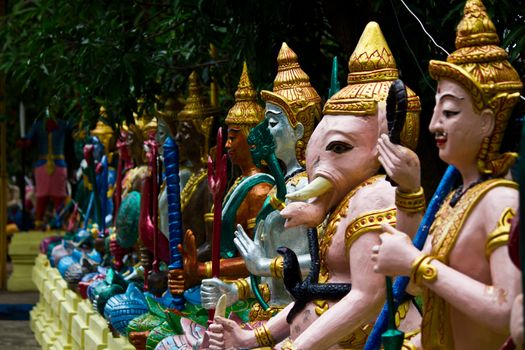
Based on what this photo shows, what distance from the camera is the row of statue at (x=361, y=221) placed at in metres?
3.46

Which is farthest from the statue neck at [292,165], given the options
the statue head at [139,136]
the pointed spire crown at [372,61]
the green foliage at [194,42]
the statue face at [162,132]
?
the statue head at [139,136]

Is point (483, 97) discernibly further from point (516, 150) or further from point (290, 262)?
point (290, 262)

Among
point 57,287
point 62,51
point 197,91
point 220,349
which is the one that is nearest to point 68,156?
point 57,287

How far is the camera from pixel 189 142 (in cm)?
713

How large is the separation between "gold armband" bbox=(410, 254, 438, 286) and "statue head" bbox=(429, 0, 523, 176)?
28 centimetres

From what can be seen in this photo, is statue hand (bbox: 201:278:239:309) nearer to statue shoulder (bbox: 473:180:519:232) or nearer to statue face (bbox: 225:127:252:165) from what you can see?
statue face (bbox: 225:127:252:165)

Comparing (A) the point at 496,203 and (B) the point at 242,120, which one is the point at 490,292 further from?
(B) the point at 242,120

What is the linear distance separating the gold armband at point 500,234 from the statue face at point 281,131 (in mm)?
1882

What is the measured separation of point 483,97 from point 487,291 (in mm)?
512

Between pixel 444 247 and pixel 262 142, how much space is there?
6.15 feet

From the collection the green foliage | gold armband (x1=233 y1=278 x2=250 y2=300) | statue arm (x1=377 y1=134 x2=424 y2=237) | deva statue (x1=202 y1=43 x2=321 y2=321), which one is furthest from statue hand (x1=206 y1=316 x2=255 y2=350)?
the green foliage

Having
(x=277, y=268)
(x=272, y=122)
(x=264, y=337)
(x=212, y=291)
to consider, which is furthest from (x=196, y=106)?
(x=264, y=337)

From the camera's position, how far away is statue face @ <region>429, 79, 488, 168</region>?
3510 mm

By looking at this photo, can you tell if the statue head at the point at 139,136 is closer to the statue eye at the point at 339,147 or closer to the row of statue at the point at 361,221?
the row of statue at the point at 361,221
